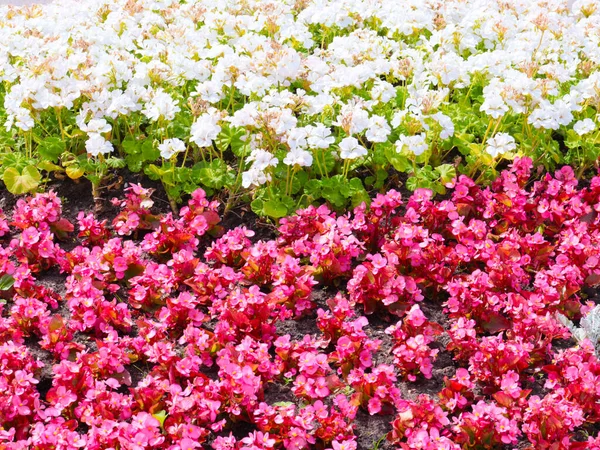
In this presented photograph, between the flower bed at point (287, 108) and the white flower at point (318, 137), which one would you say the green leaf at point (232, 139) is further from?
the white flower at point (318, 137)

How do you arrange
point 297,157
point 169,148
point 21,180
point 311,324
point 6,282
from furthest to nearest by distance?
point 21,180 < point 169,148 < point 297,157 < point 6,282 < point 311,324

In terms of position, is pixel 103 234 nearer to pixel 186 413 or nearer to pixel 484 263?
pixel 186 413

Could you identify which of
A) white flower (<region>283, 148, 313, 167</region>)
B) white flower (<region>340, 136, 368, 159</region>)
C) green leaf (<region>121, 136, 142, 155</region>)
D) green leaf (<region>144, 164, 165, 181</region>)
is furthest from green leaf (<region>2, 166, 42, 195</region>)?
white flower (<region>340, 136, 368, 159</region>)

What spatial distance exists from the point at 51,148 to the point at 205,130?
1.12 m

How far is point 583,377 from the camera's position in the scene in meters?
3.54

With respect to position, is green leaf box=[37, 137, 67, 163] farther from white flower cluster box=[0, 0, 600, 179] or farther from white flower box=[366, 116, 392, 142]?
white flower box=[366, 116, 392, 142]

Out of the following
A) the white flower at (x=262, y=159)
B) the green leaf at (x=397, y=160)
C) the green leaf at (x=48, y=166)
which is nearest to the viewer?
the white flower at (x=262, y=159)

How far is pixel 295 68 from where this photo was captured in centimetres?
502

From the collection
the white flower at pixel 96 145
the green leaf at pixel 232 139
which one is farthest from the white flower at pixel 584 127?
the white flower at pixel 96 145

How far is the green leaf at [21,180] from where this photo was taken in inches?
191

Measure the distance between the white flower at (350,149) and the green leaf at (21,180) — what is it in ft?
6.02

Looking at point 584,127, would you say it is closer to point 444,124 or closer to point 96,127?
point 444,124

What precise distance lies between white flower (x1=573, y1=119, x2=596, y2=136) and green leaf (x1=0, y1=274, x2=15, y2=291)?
11.2 ft

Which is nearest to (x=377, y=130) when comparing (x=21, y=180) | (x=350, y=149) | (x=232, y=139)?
(x=350, y=149)
